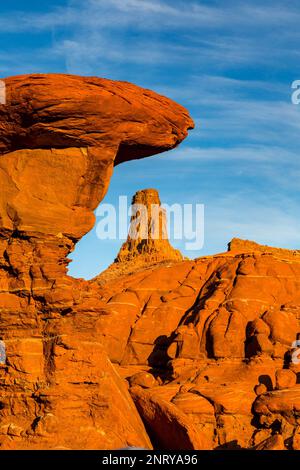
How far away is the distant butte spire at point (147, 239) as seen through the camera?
84.8m

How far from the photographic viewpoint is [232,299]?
4078 cm

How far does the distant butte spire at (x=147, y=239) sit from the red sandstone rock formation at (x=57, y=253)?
60.0 m

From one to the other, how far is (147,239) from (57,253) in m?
67.3

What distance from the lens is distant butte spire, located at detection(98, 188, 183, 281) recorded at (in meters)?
84.8

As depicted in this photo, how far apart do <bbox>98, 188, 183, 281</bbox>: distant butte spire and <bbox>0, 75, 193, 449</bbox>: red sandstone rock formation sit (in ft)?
197

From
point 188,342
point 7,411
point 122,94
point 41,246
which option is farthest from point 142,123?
point 188,342

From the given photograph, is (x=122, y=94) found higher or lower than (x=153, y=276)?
higher

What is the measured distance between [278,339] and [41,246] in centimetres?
1820

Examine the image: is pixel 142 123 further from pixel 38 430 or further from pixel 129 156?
pixel 38 430
